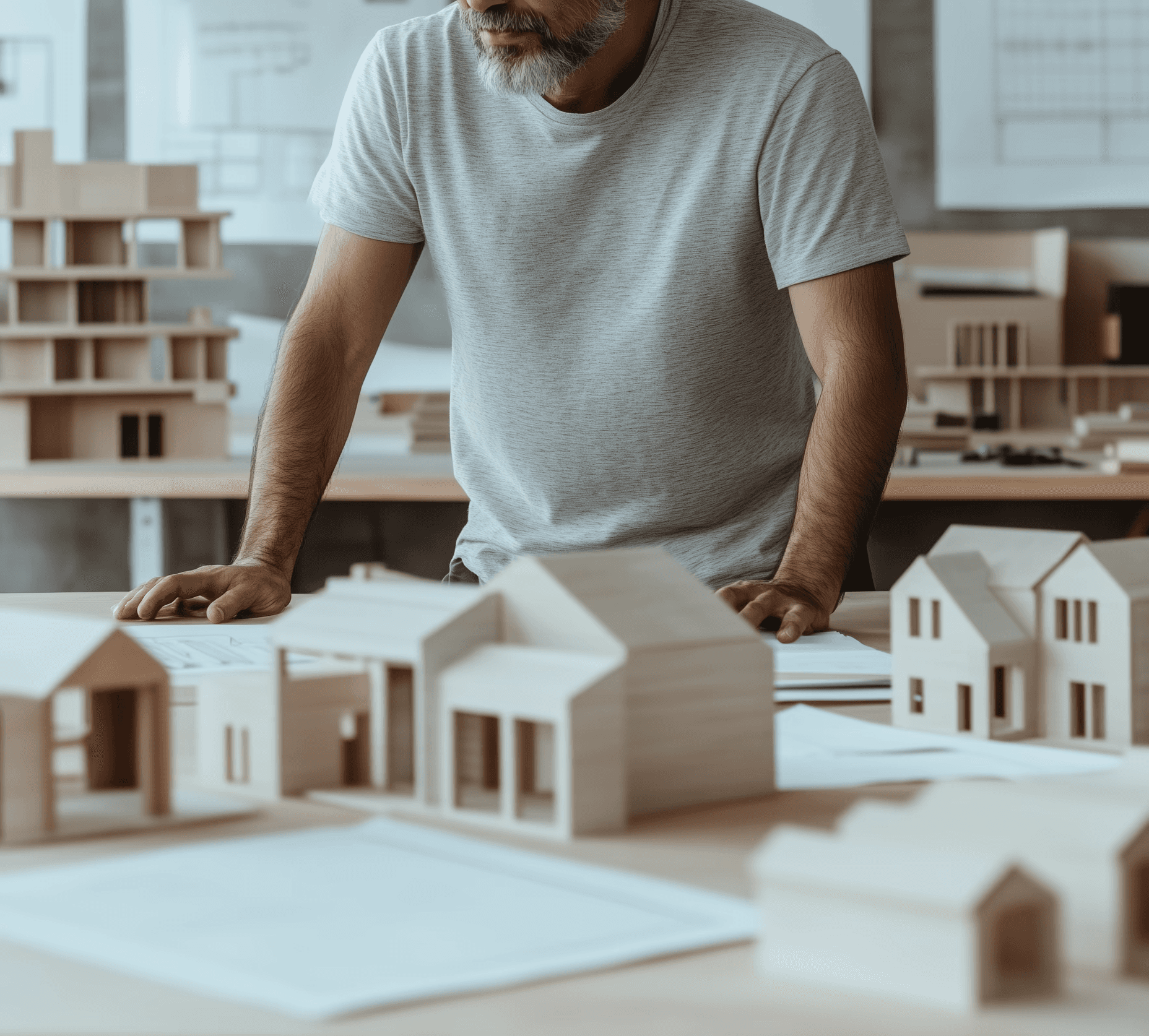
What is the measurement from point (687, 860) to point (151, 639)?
0.67 meters

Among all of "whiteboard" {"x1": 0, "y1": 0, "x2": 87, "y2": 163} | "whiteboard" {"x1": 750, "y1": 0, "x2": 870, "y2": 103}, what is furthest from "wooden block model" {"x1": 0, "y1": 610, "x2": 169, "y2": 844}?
"whiteboard" {"x1": 750, "y1": 0, "x2": 870, "y2": 103}

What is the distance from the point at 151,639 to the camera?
1.13 metres

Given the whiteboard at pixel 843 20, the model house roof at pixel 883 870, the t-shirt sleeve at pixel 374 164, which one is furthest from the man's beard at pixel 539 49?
the whiteboard at pixel 843 20

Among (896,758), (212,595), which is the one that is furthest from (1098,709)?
(212,595)

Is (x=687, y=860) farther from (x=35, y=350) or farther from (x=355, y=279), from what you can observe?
(x=35, y=350)

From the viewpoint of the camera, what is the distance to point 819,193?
4.82ft

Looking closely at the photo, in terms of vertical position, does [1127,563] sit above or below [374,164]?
below

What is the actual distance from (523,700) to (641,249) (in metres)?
1.00

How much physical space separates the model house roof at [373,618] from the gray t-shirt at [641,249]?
32.9 inches

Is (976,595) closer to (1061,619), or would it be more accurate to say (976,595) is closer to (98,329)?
(1061,619)

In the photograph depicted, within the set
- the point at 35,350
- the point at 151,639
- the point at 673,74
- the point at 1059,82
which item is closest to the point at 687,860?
the point at 151,639

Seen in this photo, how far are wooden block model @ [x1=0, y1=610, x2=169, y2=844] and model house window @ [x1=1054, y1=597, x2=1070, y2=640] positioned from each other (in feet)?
1.54

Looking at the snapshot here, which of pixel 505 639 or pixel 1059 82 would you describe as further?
pixel 1059 82

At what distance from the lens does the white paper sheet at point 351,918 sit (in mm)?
443
